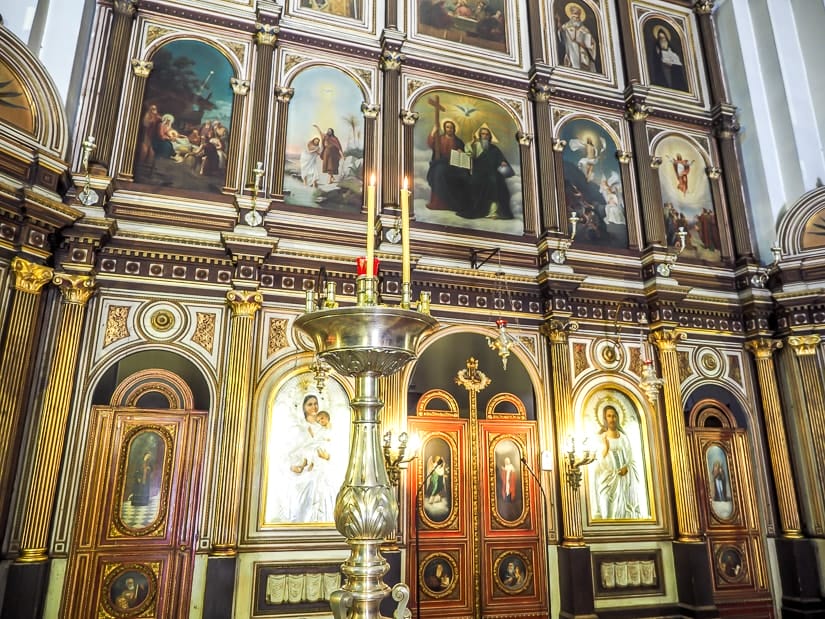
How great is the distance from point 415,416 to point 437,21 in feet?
23.3

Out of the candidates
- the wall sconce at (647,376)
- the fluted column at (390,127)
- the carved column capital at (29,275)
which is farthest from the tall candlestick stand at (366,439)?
the wall sconce at (647,376)

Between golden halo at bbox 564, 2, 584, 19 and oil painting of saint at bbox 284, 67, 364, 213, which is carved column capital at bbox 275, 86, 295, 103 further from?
golden halo at bbox 564, 2, 584, 19

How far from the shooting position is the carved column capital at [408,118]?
996 cm

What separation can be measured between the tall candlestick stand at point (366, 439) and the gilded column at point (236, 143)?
628 centimetres

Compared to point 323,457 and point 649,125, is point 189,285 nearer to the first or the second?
point 323,457

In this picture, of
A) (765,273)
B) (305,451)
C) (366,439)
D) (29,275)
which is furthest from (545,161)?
(366,439)

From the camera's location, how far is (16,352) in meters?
6.94

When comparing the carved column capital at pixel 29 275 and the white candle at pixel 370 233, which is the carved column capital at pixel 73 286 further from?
the white candle at pixel 370 233

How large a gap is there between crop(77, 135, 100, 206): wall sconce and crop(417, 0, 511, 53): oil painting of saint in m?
5.89

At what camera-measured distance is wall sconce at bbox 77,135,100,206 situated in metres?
7.71

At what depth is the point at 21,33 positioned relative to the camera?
26.4ft

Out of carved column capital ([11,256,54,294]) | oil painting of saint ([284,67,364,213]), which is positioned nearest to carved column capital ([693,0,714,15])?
oil painting of saint ([284,67,364,213])

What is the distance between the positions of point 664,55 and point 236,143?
28.9ft

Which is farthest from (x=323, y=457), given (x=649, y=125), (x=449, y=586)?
(x=649, y=125)
